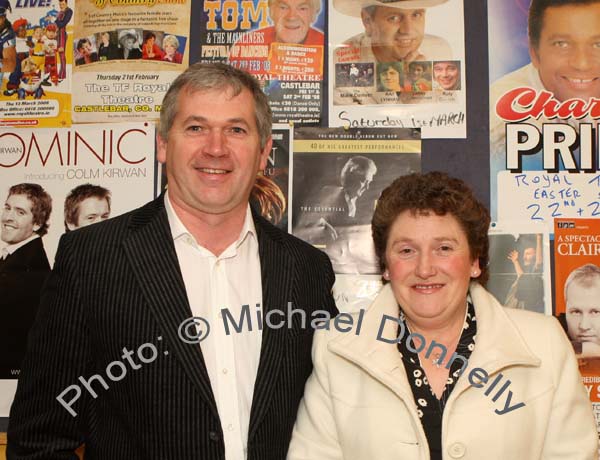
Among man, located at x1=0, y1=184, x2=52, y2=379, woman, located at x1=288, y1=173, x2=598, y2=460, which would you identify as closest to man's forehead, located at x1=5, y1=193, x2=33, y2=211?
man, located at x1=0, y1=184, x2=52, y2=379

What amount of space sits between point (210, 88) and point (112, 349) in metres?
0.65

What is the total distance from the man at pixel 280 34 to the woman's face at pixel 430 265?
0.77 metres

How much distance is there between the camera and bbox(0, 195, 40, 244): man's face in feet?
6.76

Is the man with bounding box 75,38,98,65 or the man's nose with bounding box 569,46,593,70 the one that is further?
the man with bounding box 75,38,98,65

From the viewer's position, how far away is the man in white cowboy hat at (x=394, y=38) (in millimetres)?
2020

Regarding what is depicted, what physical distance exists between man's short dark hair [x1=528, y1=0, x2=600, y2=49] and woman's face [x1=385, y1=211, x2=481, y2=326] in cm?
80

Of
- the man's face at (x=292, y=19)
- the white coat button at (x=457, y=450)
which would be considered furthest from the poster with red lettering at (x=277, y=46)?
the white coat button at (x=457, y=450)

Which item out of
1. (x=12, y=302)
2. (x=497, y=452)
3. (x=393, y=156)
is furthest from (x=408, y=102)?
(x=12, y=302)

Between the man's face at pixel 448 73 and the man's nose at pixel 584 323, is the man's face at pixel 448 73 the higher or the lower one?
the higher one

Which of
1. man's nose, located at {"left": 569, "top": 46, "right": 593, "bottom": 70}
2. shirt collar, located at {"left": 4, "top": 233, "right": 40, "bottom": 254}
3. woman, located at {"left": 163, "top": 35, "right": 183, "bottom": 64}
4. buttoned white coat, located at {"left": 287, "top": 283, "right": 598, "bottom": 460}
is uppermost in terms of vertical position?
woman, located at {"left": 163, "top": 35, "right": 183, "bottom": 64}

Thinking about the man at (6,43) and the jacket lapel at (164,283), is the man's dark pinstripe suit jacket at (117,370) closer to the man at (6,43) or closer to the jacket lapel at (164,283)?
the jacket lapel at (164,283)

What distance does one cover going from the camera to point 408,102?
202 centimetres

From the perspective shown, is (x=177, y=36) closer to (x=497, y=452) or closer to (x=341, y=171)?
(x=341, y=171)

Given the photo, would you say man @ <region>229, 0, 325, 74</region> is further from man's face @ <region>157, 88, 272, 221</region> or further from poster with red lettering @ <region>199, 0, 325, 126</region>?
man's face @ <region>157, 88, 272, 221</region>
